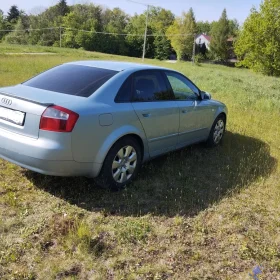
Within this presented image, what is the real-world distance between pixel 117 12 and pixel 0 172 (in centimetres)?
9582

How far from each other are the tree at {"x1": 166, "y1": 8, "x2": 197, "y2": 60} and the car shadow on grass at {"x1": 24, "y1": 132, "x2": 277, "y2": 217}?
64.4 meters

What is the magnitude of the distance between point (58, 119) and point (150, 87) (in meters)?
1.63

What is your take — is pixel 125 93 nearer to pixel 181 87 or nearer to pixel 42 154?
pixel 42 154

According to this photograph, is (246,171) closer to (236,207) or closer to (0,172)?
(236,207)

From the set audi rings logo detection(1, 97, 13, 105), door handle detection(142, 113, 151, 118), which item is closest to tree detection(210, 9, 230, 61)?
door handle detection(142, 113, 151, 118)

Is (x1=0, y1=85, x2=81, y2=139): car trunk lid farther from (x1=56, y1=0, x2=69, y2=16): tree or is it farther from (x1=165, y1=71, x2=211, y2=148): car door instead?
(x1=56, y1=0, x2=69, y2=16): tree

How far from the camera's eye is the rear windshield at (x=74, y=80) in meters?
3.89

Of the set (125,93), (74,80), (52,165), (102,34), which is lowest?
(52,165)

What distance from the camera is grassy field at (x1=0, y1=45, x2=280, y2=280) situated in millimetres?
2803

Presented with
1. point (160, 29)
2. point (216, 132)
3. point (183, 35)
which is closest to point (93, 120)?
point (216, 132)

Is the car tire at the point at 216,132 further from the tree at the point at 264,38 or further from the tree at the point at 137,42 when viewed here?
the tree at the point at 137,42

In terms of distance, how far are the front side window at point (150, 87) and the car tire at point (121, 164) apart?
2.02 ft

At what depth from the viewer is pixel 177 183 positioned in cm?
459

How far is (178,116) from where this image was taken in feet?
16.2
